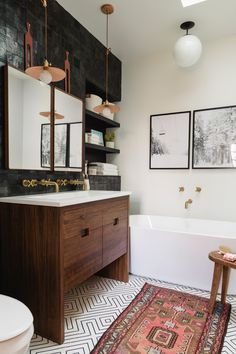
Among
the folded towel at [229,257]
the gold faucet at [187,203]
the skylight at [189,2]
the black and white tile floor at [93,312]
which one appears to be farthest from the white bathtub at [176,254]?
the skylight at [189,2]

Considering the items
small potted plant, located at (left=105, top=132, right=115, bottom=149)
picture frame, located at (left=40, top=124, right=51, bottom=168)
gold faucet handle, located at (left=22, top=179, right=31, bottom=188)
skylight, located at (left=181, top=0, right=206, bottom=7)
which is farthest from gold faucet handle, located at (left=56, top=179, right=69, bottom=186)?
skylight, located at (left=181, top=0, right=206, bottom=7)

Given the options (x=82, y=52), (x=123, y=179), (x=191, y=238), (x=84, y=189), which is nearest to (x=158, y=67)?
(x=82, y=52)

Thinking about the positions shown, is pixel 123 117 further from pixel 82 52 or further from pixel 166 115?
pixel 82 52

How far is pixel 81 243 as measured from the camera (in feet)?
5.18

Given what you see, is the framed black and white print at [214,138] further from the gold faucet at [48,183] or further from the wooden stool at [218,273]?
the gold faucet at [48,183]

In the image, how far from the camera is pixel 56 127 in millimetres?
2076

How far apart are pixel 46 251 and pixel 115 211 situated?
75 centimetres

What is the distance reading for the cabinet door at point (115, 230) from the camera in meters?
1.89

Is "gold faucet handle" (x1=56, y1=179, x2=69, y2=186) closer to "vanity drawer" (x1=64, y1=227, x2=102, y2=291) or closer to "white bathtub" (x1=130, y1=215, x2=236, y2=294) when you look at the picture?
"vanity drawer" (x1=64, y1=227, x2=102, y2=291)

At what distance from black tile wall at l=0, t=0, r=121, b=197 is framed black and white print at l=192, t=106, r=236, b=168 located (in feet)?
3.88

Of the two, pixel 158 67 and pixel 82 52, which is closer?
pixel 82 52

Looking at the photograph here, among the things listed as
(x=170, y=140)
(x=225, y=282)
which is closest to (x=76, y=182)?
(x=170, y=140)

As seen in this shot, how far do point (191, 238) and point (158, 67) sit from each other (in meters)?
2.27

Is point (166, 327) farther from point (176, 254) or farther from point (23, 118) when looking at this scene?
point (23, 118)
